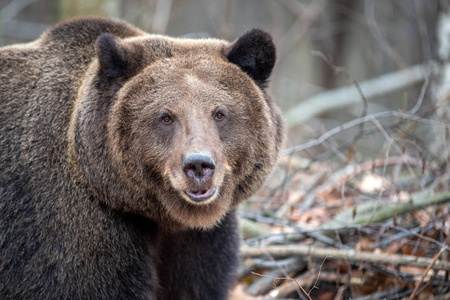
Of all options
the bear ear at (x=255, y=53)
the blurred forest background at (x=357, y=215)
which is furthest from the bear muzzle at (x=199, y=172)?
the bear ear at (x=255, y=53)

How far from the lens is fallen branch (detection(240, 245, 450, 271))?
215 inches

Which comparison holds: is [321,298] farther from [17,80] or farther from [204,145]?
[17,80]

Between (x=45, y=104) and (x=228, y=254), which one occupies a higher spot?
(x=45, y=104)

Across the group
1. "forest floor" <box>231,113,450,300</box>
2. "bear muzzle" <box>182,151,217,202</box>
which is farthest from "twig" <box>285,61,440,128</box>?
"bear muzzle" <box>182,151,217,202</box>

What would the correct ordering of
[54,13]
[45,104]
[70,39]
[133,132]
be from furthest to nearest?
[54,13] → [70,39] → [45,104] → [133,132]

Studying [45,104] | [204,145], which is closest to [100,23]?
[45,104]

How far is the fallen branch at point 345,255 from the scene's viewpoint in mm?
5470

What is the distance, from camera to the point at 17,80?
4871 millimetres

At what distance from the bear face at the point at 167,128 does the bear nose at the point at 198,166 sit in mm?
42

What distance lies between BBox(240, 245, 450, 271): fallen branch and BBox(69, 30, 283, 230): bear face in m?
1.60

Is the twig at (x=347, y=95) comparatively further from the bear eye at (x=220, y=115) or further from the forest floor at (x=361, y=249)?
the bear eye at (x=220, y=115)

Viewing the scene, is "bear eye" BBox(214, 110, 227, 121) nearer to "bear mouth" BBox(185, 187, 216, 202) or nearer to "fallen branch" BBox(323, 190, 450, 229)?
"bear mouth" BBox(185, 187, 216, 202)

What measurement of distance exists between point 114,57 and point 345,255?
10.4ft

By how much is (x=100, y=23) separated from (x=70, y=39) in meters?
0.34
